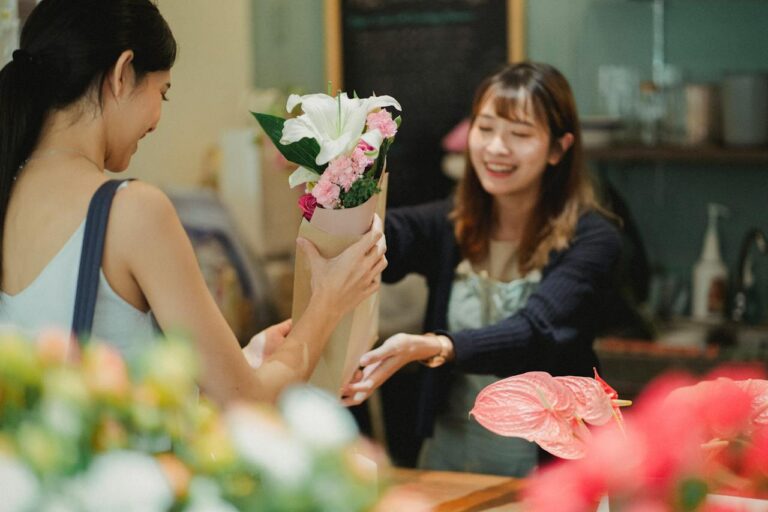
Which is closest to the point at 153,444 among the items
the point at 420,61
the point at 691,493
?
the point at 691,493

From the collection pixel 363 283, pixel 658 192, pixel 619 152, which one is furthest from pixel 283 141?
pixel 658 192

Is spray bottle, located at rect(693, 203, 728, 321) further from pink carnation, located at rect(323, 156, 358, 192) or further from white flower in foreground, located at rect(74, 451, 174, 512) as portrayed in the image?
white flower in foreground, located at rect(74, 451, 174, 512)

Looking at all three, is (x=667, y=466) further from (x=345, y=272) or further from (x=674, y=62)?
(x=674, y=62)

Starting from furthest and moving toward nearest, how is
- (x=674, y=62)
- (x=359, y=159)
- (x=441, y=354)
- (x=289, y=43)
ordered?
(x=289, y=43), (x=674, y=62), (x=441, y=354), (x=359, y=159)

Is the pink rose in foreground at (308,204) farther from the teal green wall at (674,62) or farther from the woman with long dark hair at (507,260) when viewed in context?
the teal green wall at (674,62)

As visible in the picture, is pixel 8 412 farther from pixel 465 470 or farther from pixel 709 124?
pixel 709 124

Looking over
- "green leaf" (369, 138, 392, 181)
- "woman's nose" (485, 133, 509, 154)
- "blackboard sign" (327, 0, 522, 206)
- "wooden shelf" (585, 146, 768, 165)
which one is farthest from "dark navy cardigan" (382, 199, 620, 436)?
"blackboard sign" (327, 0, 522, 206)

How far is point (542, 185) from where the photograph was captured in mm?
2365

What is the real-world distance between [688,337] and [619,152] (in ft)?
2.22

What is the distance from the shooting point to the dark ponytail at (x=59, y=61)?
1.43 meters

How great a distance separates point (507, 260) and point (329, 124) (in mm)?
835

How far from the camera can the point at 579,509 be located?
2.62 ft

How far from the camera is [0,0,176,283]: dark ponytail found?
1428 millimetres

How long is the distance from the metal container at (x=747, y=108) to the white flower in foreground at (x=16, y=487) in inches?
124
